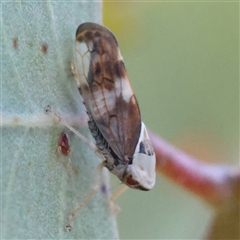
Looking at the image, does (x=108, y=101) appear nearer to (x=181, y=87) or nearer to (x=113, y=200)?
(x=113, y=200)

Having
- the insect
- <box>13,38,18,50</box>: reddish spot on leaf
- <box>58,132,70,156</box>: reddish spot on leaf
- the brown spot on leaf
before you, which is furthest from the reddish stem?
<box>13,38,18,50</box>: reddish spot on leaf

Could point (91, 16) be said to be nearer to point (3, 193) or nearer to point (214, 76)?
point (3, 193)

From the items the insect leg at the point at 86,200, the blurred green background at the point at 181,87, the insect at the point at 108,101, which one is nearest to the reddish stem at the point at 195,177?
the insect at the point at 108,101

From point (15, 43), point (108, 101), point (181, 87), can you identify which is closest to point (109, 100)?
point (108, 101)

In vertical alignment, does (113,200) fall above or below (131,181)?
below

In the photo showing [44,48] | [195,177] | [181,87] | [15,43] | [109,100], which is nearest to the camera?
[15,43]

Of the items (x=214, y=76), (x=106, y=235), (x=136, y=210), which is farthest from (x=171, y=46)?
(x=106, y=235)

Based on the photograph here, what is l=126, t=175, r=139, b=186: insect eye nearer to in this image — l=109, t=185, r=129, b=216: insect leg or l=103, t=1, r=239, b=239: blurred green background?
l=109, t=185, r=129, b=216: insect leg

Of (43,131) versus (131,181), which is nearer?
(43,131)
